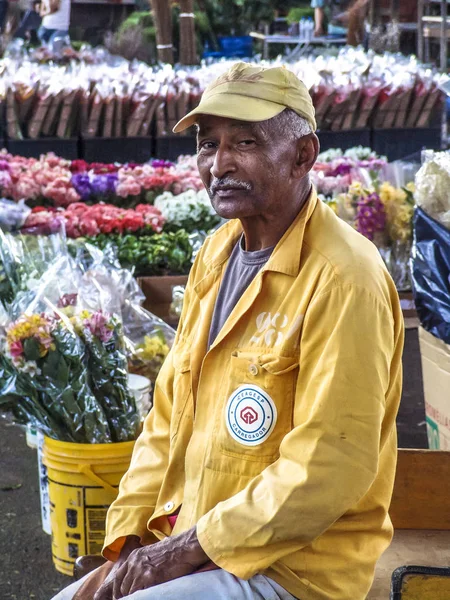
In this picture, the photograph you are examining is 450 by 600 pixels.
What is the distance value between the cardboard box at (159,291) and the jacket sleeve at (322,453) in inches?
141

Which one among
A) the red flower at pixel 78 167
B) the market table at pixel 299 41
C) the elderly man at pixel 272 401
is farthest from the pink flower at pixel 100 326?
the market table at pixel 299 41

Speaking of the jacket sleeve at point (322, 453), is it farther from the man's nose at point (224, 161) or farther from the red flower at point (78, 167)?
the red flower at point (78, 167)

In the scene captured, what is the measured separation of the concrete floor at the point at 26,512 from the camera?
361 cm

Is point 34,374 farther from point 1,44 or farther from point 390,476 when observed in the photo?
point 1,44

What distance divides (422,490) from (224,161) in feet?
4.14

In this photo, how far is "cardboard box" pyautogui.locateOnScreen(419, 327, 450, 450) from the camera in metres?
3.69

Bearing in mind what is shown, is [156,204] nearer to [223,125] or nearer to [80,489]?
[80,489]

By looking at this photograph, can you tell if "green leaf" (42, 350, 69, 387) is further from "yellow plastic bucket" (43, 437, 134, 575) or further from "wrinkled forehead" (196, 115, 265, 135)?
"wrinkled forehead" (196, 115, 265, 135)

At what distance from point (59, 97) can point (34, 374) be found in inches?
256

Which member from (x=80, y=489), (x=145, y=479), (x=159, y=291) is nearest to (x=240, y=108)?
(x=145, y=479)

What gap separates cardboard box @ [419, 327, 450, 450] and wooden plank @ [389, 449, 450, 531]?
0.83 m

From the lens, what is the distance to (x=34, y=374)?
333 centimetres

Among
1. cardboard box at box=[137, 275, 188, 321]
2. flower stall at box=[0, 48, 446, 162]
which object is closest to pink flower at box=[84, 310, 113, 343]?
cardboard box at box=[137, 275, 188, 321]

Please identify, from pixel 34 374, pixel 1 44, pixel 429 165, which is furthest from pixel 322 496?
pixel 1 44
